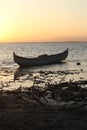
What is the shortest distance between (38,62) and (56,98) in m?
33.6

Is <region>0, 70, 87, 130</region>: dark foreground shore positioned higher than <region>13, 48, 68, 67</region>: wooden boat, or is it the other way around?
<region>0, 70, 87, 130</region>: dark foreground shore

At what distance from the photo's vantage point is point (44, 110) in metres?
14.4

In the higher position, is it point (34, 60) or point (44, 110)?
point (44, 110)

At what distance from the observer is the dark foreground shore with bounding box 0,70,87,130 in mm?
11904

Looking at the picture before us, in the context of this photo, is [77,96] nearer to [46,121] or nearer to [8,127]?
[46,121]

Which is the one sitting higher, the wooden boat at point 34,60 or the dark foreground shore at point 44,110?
the dark foreground shore at point 44,110

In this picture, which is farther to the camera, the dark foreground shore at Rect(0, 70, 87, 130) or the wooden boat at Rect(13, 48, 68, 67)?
the wooden boat at Rect(13, 48, 68, 67)

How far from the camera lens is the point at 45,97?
1778cm

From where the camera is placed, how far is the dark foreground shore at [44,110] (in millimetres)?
11904

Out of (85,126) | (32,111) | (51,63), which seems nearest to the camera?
(85,126)

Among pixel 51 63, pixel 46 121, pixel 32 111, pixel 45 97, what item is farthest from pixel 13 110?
pixel 51 63

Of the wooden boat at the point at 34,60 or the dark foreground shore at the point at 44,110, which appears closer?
the dark foreground shore at the point at 44,110

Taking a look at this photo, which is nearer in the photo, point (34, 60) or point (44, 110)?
point (44, 110)

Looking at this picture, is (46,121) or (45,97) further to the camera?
(45,97)
